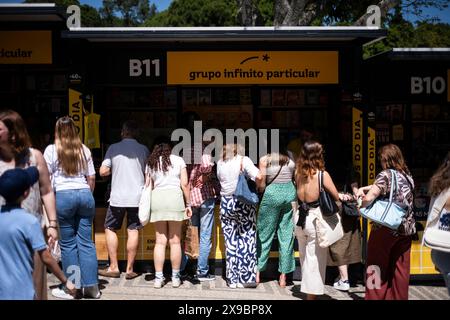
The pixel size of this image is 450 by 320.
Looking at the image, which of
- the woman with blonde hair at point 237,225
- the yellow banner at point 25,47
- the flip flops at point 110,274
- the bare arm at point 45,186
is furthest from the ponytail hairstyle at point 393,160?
the yellow banner at point 25,47

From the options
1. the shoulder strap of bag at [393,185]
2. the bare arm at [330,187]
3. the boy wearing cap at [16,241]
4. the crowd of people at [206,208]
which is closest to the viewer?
the boy wearing cap at [16,241]

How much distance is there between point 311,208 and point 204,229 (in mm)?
1525

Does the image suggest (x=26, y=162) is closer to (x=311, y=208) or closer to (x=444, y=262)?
(x=311, y=208)

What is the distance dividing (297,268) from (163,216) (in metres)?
1.73

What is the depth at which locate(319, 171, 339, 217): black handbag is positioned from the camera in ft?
19.4

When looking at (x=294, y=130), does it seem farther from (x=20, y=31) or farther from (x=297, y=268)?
(x=20, y=31)

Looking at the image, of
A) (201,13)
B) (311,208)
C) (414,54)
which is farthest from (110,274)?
(201,13)

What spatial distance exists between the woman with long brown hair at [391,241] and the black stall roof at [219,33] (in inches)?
65.1

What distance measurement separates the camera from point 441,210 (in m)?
4.68

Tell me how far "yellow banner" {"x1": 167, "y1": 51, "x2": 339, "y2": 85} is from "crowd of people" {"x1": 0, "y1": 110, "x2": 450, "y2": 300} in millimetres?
891

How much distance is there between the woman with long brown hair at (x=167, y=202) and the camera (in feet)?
21.7

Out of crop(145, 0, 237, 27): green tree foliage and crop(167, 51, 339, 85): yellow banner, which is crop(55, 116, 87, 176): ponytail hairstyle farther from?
crop(145, 0, 237, 27): green tree foliage

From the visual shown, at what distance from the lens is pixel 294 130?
9.70 meters

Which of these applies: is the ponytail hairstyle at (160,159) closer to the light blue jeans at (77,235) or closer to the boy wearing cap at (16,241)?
the light blue jeans at (77,235)
